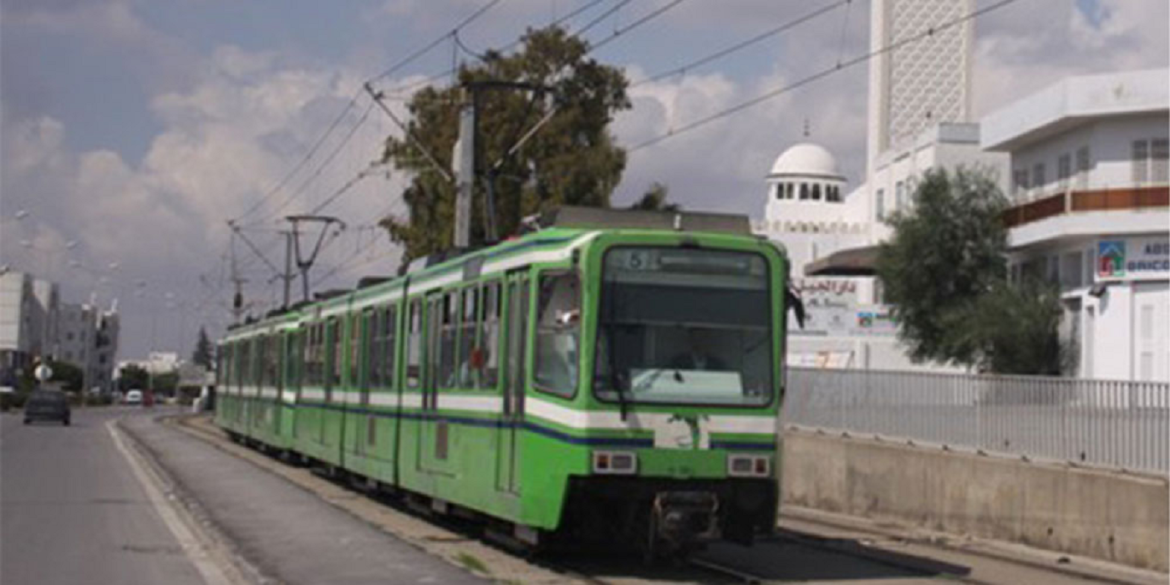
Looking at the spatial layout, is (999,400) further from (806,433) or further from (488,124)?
(488,124)

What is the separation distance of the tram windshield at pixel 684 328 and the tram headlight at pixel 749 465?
47 centimetres

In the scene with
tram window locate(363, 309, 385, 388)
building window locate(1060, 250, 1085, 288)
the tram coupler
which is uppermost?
building window locate(1060, 250, 1085, 288)

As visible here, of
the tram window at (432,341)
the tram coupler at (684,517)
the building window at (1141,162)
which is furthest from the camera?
the building window at (1141,162)

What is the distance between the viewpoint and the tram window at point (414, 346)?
2147 centimetres

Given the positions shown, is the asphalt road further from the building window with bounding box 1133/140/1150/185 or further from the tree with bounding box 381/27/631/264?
the building window with bounding box 1133/140/1150/185

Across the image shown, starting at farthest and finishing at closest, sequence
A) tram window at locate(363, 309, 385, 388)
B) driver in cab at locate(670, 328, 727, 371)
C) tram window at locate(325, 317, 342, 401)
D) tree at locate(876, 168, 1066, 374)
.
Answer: tree at locate(876, 168, 1066, 374), tram window at locate(325, 317, 342, 401), tram window at locate(363, 309, 385, 388), driver in cab at locate(670, 328, 727, 371)

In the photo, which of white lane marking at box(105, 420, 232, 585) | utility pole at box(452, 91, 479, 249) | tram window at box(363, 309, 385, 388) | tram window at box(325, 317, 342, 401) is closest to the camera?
white lane marking at box(105, 420, 232, 585)

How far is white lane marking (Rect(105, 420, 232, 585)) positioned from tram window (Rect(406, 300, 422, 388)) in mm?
3124

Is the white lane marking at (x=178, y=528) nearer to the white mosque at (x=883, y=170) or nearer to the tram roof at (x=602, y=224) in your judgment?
the tram roof at (x=602, y=224)

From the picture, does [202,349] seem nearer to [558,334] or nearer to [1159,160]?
[1159,160]

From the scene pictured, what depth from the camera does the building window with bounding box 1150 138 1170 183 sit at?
4194 centimetres

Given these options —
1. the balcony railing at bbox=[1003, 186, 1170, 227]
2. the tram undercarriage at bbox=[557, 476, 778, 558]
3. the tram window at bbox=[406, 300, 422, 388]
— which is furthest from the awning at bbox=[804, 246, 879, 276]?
the tram undercarriage at bbox=[557, 476, 778, 558]

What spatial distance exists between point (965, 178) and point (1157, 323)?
8691mm

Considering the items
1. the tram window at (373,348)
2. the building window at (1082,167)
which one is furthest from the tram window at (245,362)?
the building window at (1082,167)
